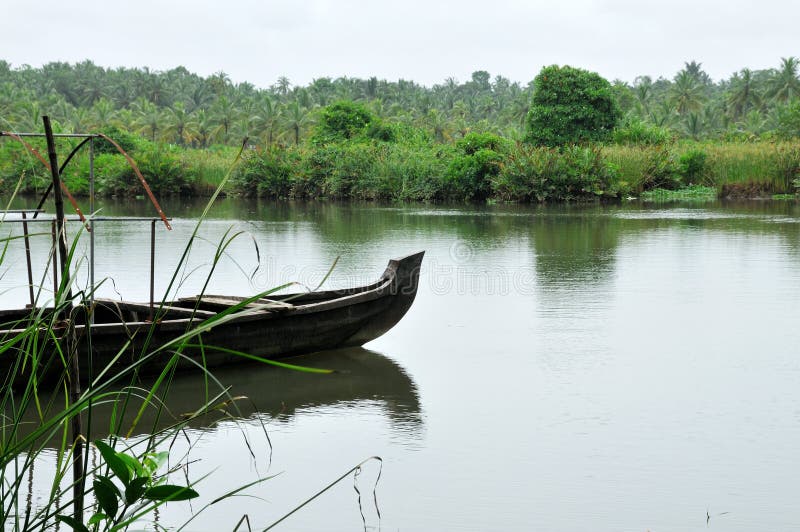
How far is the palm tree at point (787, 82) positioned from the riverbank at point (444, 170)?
102 ft

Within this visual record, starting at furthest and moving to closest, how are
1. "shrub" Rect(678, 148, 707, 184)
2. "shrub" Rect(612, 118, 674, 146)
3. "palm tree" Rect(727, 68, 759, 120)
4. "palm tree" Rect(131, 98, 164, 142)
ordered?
"palm tree" Rect(727, 68, 759, 120) < "palm tree" Rect(131, 98, 164, 142) < "shrub" Rect(612, 118, 674, 146) < "shrub" Rect(678, 148, 707, 184)

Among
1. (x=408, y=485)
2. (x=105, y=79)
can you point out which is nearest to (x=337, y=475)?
(x=408, y=485)

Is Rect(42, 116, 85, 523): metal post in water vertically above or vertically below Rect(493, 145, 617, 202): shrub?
below

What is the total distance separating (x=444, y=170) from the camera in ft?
107

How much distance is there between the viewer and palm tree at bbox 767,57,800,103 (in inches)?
2411

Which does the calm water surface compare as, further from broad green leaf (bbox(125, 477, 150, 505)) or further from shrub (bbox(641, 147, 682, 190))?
shrub (bbox(641, 147, 682, 190))

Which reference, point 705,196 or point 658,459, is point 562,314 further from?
point 705,196

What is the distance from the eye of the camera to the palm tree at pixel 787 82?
6125 centimetres

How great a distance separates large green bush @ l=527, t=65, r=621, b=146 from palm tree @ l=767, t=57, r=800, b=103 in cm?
3346

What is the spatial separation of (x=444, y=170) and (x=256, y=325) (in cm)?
2599

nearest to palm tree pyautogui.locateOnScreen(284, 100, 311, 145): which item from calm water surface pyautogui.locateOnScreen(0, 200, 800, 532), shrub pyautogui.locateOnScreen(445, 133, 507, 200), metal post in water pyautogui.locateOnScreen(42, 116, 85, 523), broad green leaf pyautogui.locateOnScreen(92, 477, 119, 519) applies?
shrub pyautogui.locateOnScreen(445, 133, 507, 200)

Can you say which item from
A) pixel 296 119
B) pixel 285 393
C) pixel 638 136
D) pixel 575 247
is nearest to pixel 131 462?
pixel 285 393

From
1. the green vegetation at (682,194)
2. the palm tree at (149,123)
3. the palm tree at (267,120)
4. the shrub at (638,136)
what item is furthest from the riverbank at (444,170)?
the palm tree at (149,123)

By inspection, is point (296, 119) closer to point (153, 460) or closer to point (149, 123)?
point (149, 123)
